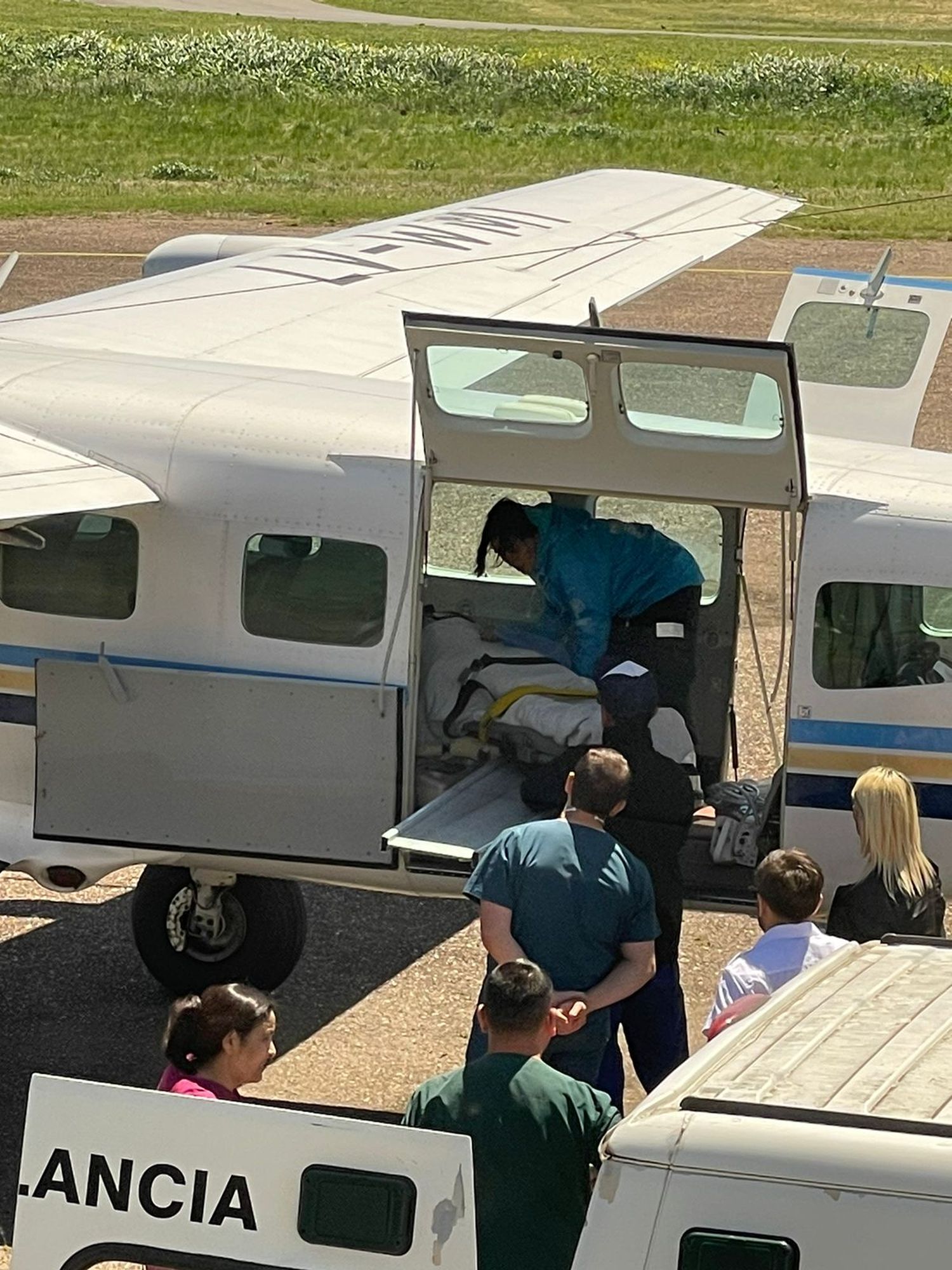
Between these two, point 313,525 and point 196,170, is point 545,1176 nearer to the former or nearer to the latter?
point 313,525

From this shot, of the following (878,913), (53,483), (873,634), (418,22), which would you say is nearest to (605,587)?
(873,634)

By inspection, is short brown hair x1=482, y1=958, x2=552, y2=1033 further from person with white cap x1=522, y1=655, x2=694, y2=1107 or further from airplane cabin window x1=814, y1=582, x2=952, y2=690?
airplane cabin window x1=814, y1=582, x2=952, y2=690

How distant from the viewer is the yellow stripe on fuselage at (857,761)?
810 cm

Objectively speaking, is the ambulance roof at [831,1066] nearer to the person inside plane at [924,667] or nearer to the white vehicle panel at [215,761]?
the person inside plane at [924,667]

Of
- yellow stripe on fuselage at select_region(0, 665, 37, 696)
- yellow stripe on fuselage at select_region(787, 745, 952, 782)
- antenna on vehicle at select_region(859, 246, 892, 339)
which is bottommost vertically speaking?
yellow stripe on fuselage at select_region(787, 745, 952, 782)

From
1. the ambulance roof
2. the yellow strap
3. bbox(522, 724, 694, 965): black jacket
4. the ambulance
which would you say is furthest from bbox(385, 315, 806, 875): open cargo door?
the ambulance

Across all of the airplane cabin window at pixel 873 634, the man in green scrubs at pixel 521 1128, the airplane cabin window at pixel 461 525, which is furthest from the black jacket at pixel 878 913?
the airplane cabin window at pixel 461 525

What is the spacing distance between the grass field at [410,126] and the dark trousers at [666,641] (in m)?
23.9

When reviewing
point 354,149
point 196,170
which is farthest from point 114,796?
point 354,149

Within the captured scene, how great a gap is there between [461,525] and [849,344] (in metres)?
2.47

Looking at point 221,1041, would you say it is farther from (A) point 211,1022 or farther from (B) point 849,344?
(B) point 849,344

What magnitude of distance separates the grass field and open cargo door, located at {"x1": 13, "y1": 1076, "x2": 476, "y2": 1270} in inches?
1127

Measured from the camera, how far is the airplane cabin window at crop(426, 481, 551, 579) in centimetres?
1042

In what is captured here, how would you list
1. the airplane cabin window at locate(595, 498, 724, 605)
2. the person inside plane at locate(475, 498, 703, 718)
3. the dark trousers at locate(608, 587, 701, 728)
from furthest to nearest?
the airplane cabin window at locate(595, 498, 724, 605), the dark trousers at locate(608, 587, 701, 728), the person inside plane at locate(475, 498, 703, 718)
